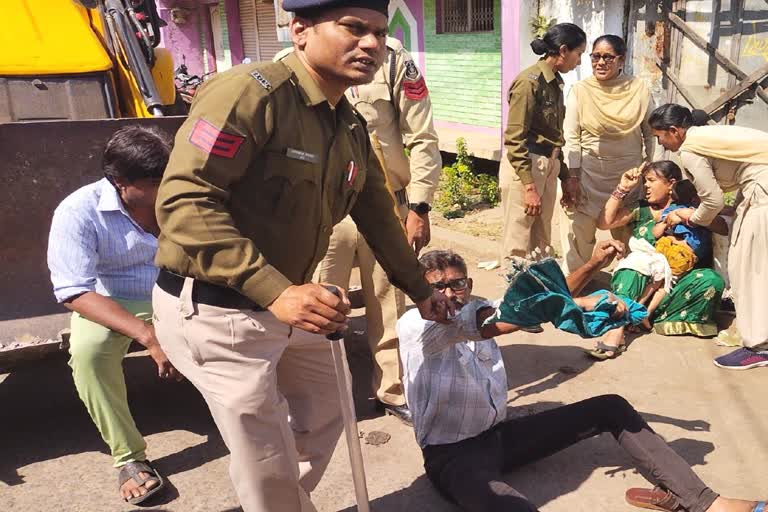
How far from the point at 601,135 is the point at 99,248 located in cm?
369

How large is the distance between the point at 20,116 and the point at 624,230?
13.5 ft

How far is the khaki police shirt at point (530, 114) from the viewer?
4910mm

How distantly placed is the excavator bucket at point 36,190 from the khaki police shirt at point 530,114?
7.08 ft

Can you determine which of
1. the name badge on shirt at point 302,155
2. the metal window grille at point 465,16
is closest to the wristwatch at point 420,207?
the name badge on shirt at point 302,155

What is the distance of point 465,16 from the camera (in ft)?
30.6

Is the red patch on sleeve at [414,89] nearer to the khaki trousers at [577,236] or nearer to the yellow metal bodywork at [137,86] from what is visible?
the yellow metal bodywork at [137,86]

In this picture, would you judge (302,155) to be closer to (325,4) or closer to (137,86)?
(325,4)

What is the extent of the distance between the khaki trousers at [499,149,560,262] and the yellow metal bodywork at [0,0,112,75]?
2.79m

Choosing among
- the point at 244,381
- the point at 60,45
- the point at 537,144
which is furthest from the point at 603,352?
the point at 60,45

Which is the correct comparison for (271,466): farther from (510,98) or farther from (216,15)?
(216,15)

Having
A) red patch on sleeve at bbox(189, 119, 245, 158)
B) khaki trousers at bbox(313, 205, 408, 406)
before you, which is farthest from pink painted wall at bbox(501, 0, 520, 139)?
red patch on sleeve at bbox(189, 119, 245, 158)

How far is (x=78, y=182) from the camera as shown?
13.4ft

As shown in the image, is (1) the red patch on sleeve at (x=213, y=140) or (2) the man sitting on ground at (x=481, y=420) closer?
(1) the red patch on sleeve at (x=213, y=140)

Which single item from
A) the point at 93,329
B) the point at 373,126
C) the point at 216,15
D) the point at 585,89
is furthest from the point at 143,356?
the point at 216,15
